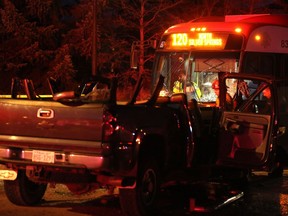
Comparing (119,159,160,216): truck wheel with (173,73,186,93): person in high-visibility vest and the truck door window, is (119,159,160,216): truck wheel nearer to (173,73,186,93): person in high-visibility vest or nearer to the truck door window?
the truck door window

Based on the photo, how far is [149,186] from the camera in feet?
25.1

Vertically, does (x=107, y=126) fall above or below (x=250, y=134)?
above

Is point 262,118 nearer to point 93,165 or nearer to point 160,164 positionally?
point 160,164

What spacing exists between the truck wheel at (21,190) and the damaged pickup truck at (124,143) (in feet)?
0.05

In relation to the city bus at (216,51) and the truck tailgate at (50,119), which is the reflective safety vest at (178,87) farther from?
the truck tailgate at (50,119)

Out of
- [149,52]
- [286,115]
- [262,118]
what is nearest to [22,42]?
[149,52]

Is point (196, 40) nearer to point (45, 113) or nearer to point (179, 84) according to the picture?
point (179, 84)

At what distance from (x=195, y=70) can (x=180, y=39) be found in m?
0.90

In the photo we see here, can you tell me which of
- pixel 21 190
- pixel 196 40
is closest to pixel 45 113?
pixel 21 190

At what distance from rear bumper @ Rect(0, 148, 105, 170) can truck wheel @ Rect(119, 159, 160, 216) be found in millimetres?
632

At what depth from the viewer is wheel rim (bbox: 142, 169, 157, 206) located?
295 inches

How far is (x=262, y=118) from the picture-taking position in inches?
323

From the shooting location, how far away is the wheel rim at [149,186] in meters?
7.50

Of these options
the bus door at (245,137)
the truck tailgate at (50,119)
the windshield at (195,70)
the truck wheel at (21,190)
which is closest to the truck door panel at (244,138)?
the bus door at (245,137)
